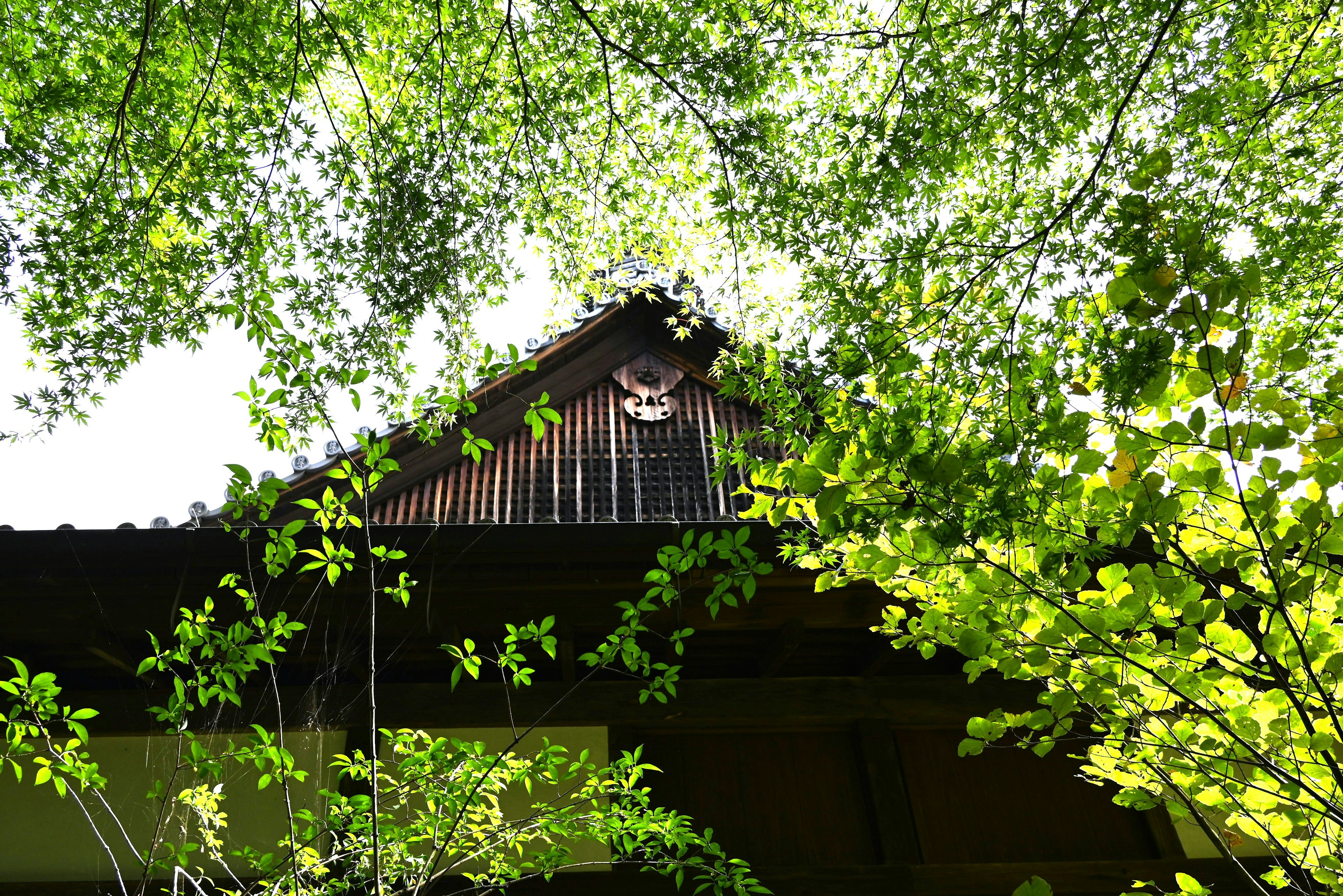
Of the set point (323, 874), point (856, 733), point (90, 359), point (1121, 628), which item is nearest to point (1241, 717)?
point (1121, 628)

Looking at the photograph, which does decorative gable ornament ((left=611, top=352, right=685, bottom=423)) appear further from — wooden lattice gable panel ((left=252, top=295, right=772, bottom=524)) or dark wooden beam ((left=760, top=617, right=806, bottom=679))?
dark wooden beam ((left=760, top=617, right=806, bottom=679))

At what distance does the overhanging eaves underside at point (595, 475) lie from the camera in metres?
6.21

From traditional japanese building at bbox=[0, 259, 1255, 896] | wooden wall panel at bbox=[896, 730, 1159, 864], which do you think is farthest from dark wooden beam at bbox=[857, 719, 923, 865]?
wooden wall panel at bbox=[896, 730, 1159, 864]

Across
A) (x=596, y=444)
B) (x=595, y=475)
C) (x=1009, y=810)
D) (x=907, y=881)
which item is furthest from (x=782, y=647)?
(x=596, y=444)

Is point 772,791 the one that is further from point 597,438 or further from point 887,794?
point 597,438

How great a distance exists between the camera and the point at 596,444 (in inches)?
265

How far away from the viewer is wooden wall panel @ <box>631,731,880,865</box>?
4.41m

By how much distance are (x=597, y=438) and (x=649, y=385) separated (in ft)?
2.57

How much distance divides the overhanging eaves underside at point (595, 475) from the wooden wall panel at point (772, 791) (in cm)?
172

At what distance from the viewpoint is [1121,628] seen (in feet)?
5.87

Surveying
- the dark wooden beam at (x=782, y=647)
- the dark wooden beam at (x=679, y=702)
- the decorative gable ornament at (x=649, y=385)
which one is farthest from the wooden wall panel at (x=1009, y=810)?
the decorative gable ornament at (x=649, y=385)

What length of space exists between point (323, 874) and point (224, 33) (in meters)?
3.81

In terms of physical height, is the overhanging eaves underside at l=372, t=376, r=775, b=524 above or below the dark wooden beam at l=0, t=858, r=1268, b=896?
above

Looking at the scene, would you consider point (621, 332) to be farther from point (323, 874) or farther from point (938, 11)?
point (323, 874)
